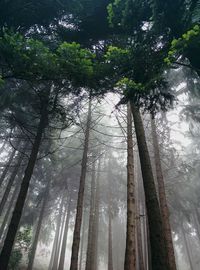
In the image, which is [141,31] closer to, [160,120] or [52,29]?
[52,29]

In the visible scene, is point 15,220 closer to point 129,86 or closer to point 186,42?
point 129,86

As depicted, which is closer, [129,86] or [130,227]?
[129,86]

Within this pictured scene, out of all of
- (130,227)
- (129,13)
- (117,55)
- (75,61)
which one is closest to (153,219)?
(130,227)

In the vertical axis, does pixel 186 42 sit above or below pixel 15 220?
above

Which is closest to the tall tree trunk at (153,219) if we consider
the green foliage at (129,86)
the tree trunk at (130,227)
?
the green foliage at (129,86)

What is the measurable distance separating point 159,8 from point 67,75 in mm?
3183

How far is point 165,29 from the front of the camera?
6609 mm

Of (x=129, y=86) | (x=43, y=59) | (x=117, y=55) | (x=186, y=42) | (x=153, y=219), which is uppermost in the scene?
(x=43, y=59)

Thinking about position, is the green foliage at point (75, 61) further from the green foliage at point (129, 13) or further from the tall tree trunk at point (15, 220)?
the tall tree trunk at point (15, 220)

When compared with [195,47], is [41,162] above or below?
above

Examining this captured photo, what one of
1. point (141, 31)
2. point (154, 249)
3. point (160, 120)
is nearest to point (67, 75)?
point (141, 31)

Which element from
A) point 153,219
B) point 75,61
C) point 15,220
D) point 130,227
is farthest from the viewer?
point 15,220

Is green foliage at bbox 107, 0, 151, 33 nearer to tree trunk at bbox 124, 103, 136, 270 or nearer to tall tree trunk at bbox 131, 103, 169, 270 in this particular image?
tall tree trunk at bbox 131, 103, 169, 270

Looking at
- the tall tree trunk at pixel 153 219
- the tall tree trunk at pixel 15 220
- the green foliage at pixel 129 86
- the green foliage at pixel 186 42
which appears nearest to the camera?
the green foliage at pixel 186 42
